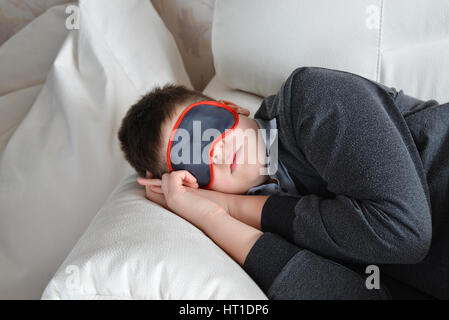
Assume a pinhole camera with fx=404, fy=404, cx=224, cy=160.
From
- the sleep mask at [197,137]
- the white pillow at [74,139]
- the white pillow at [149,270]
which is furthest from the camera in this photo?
the white pillow at [74,139]

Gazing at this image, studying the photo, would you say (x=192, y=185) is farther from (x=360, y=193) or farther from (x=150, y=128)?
(x=360, y=193)

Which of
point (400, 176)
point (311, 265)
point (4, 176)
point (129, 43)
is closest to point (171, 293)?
point (311, 265)

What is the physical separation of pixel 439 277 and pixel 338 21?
1.84 feet

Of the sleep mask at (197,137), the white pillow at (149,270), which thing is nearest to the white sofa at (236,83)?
the white pillow at (149,270)

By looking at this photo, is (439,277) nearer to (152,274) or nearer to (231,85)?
(152,274)

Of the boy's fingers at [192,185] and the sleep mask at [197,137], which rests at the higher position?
the sleep mask at [197,137]

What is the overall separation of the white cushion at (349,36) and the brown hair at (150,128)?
0.23m

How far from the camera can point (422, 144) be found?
74 centimetres

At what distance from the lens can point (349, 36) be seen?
2.95 feet

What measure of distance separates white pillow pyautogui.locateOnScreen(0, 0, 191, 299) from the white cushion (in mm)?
321

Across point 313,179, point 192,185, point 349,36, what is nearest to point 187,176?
point 192,185

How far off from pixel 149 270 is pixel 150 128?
0.32m

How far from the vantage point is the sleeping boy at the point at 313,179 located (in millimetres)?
649

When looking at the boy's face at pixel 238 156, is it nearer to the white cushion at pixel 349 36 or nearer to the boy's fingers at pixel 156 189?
the boy's fingers at pixel 156 189
